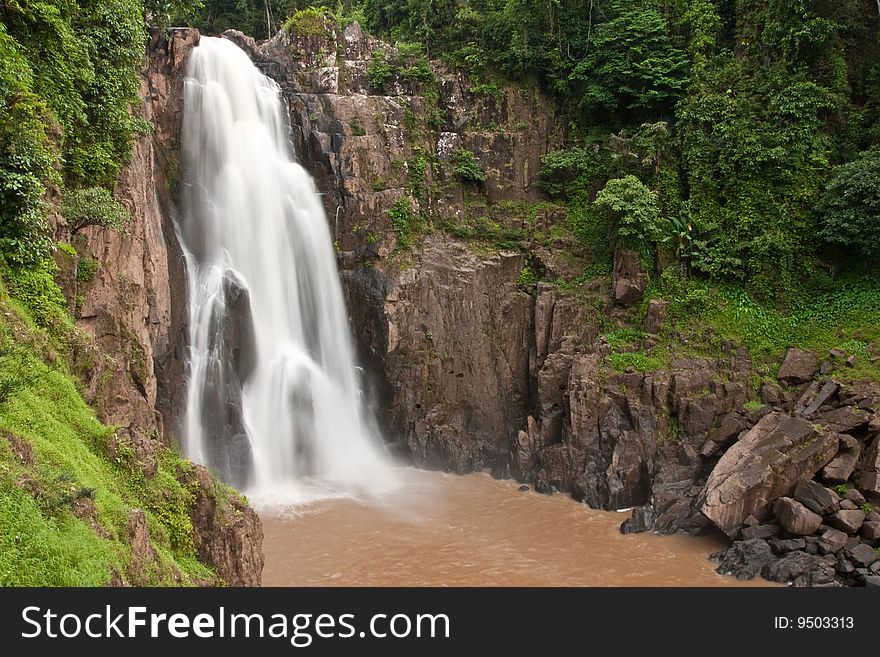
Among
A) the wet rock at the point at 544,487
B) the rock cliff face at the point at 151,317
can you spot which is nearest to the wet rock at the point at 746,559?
the wet rock at the point at 544,487

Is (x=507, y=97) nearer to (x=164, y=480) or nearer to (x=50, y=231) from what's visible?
(x=50, y=231)

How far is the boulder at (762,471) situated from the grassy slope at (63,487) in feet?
40.7

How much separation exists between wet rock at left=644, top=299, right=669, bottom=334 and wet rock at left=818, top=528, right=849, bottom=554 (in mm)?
8279

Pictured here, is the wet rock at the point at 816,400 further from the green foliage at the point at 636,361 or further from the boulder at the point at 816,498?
the green foliage at the point at 636,361

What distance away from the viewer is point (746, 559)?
1466 centimetres

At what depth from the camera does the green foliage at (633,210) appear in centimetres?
2169

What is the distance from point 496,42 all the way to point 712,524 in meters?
20.8

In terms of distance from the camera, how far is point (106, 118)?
45.2 ft

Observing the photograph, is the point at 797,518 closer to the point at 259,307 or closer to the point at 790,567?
the point at 790,567

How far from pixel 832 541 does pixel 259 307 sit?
17.0 m

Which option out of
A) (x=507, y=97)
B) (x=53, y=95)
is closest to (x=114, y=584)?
(x=53, y=95)

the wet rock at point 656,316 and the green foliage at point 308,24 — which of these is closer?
the wet rock at point 656,316

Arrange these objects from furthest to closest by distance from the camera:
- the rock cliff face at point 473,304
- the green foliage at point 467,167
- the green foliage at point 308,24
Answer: the green foliage at point 467,167
the green foliage at point 308,24
the rock cliff face at point 473,304

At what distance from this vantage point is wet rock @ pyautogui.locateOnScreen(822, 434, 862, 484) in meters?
15.8
